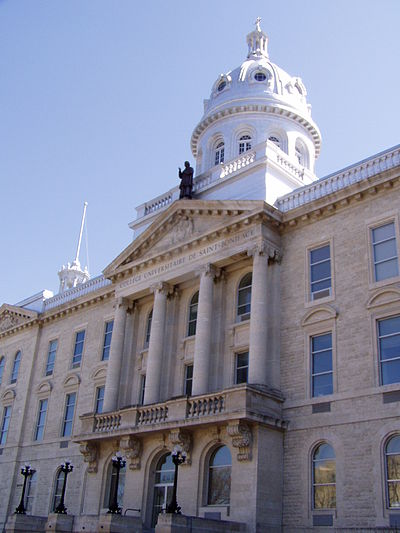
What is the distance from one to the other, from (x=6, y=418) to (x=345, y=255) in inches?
1029

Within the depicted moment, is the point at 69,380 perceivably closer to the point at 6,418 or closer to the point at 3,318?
the point at 6,418

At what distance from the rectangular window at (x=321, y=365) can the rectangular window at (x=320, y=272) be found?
1796 mm

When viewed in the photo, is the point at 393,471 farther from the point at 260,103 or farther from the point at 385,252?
the point at 260,103

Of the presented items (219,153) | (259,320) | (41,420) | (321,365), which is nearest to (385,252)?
(321,365)

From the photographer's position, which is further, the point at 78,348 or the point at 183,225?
the point at 78,348

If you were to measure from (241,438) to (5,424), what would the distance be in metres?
22.8

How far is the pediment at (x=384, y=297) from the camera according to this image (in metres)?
23.6

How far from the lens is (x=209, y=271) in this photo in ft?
96.9

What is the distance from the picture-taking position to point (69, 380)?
37875 mm

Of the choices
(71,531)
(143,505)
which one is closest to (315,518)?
(143,505)

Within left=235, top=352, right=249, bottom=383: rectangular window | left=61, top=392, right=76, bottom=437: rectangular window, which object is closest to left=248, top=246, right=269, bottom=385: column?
left=235, top=352, right=249, bottom=383: rectangular window

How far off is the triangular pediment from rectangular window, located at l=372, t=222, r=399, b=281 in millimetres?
4834

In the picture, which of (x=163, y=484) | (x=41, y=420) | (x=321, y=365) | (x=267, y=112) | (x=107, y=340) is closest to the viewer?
(x=321, y=365)

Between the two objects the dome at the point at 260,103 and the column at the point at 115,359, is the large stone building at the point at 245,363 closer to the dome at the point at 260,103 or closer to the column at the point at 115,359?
the column at the point at 115,359
